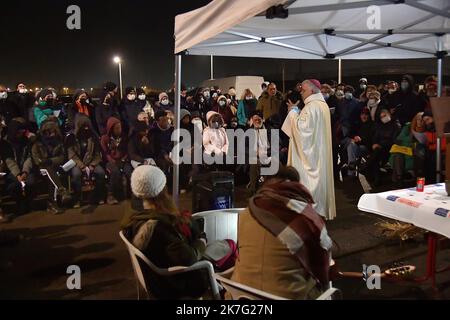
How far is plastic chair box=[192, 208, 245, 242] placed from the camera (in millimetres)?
3102

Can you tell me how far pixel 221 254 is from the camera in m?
2.81

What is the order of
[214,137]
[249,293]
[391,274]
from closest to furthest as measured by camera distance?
[249,293] → [391,274] → [214,137]

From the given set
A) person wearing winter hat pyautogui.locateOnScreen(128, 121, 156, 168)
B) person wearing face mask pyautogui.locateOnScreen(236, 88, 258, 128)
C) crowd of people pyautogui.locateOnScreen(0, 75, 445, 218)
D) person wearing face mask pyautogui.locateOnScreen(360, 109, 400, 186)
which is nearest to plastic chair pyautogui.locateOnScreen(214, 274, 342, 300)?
crowd of people pyautogui.locateOnScreen(0, 75, 445, 218)

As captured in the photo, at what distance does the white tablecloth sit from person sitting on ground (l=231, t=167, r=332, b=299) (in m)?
1.23

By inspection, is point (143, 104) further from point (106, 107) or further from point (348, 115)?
point (348, 115)

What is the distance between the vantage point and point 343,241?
186 inches

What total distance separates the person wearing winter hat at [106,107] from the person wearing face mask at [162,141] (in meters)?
0.87

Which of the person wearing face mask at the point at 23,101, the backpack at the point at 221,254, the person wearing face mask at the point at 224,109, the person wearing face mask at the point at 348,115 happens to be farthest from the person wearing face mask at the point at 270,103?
the backpack at the point at 221,254

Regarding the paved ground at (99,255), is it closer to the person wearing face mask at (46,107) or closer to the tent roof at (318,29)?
the person wearing face mask at (46,107)

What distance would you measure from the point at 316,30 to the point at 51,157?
4229 mm

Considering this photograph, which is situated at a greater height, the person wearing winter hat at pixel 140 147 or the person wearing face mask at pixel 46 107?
the person wearing face mask at pixel 46 107

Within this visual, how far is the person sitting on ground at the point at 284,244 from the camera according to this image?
2021mm

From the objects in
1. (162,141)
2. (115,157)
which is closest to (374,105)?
(162,141)
